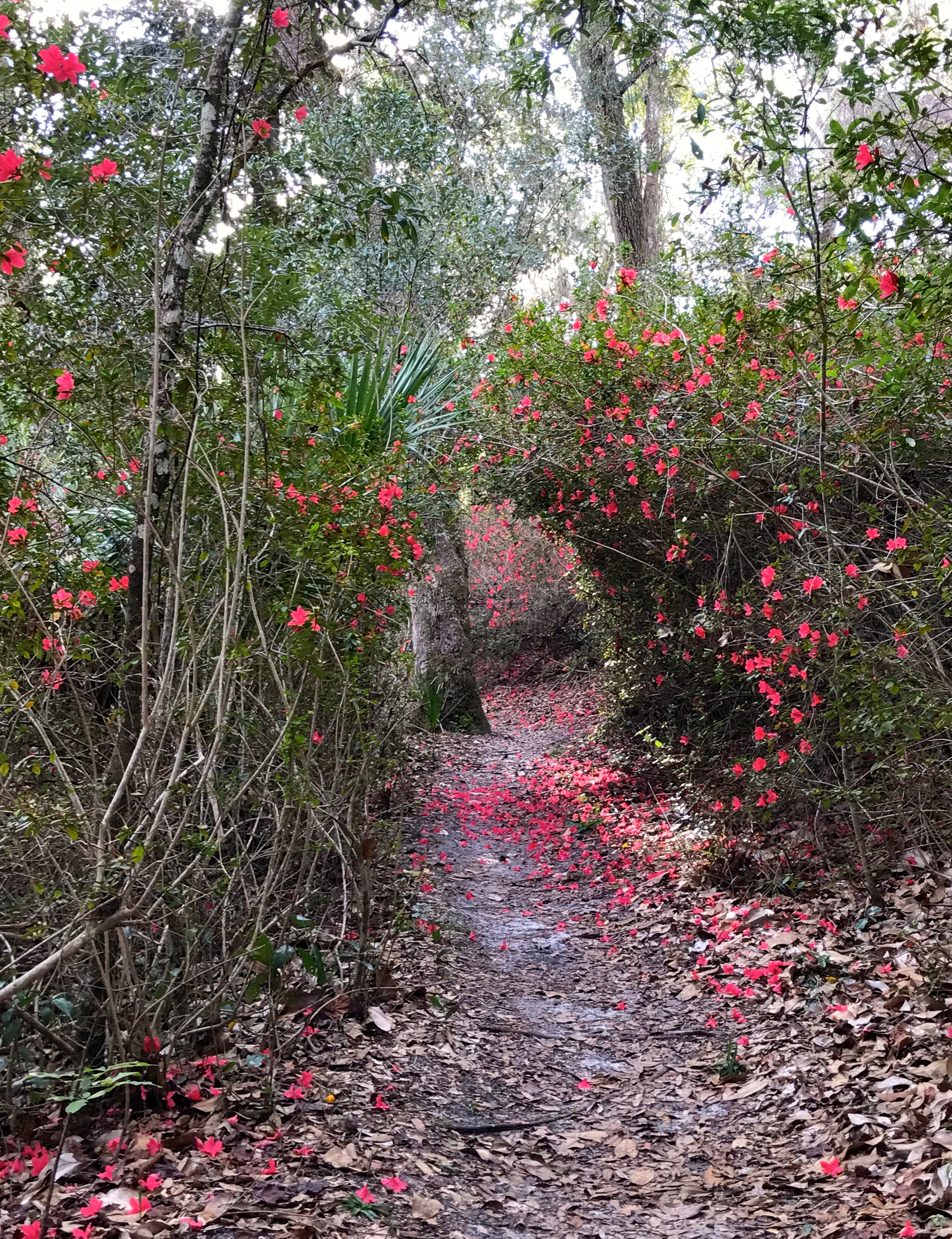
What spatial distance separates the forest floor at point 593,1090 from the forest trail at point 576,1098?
0.4 inches

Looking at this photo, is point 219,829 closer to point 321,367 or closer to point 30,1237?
point 30,1237

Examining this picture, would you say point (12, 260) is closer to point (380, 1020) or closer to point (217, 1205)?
point (217, 1205)

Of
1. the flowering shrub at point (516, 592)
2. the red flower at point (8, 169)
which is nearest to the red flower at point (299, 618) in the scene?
the red flower at point (8, 169)

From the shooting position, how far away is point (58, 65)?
82.0 inches

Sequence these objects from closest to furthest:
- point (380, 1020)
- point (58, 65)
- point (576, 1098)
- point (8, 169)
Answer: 1. point (8, 169)
2. point (58, 65)
3. point (576, 1098)
4. point (380, 1020)

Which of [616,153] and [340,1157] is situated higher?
[616,153]

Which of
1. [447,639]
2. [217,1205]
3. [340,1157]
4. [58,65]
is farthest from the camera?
Result: [447,639]

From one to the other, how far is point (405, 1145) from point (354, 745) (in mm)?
1673

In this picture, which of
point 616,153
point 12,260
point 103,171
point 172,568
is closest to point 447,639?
point 616,153

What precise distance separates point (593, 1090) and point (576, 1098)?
10 centimetres

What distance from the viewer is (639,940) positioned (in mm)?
5062

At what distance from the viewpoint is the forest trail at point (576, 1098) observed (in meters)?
2.77

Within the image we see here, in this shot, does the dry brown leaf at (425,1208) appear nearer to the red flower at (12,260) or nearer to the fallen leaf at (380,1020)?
the fallen leaf at (380,1020)

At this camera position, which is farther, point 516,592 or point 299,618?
point 516,592
